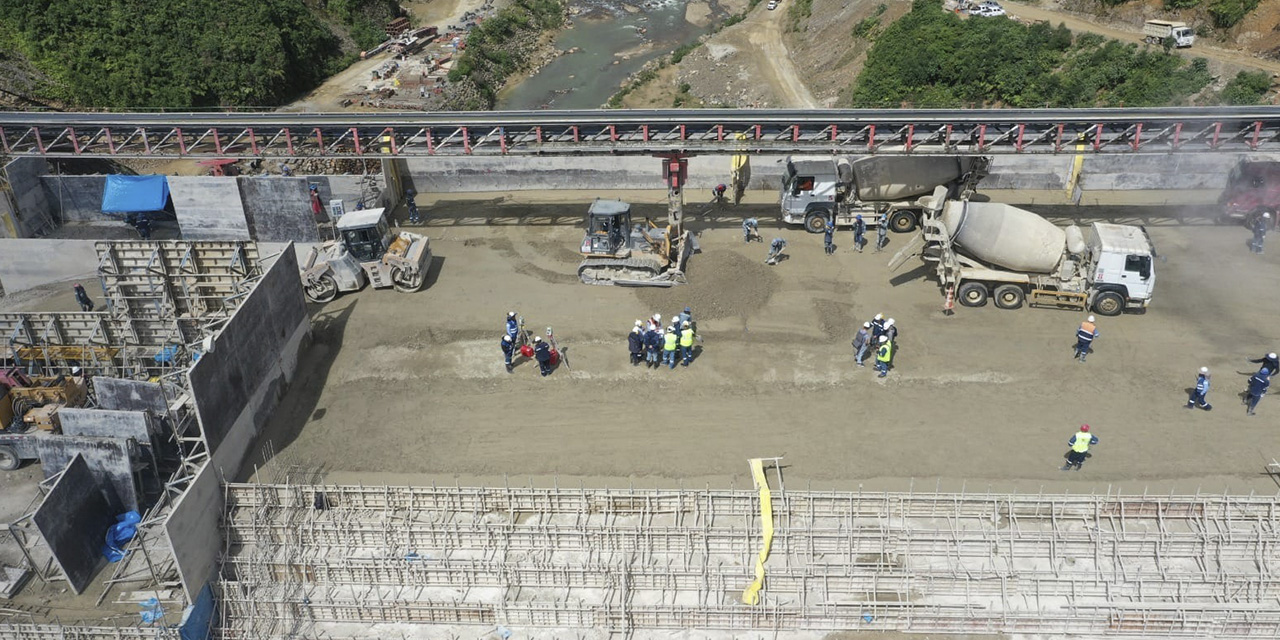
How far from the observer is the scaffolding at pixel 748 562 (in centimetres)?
1539

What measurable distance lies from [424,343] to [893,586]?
44.0 feet

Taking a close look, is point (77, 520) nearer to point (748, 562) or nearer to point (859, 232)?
point (748, 562)

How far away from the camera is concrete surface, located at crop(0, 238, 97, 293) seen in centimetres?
2633

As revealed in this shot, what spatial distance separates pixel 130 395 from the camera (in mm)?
17891

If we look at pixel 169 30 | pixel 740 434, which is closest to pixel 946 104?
pixel 740 434

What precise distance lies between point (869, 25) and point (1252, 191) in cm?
3051

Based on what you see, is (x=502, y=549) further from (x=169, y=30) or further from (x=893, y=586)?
(x=169, y=30)

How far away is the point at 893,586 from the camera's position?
15.6 meters

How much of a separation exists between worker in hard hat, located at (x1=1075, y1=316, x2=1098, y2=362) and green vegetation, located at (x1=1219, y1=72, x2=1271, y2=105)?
23.8 meters

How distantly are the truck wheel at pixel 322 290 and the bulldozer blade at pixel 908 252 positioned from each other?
654 inches

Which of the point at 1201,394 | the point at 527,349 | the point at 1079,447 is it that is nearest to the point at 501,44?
the point at 527,349

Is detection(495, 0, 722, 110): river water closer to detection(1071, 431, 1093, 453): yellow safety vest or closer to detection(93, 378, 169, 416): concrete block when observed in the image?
detection(93, 378, 169, 416): concrete block

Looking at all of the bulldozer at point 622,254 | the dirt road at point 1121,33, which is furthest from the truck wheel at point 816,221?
the dirt road at point 1121,33

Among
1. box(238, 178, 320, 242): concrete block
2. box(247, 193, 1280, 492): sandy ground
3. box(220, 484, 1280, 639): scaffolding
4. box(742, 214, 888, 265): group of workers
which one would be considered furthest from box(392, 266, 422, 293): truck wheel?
box(742, 214, 888, 265): group of workers
